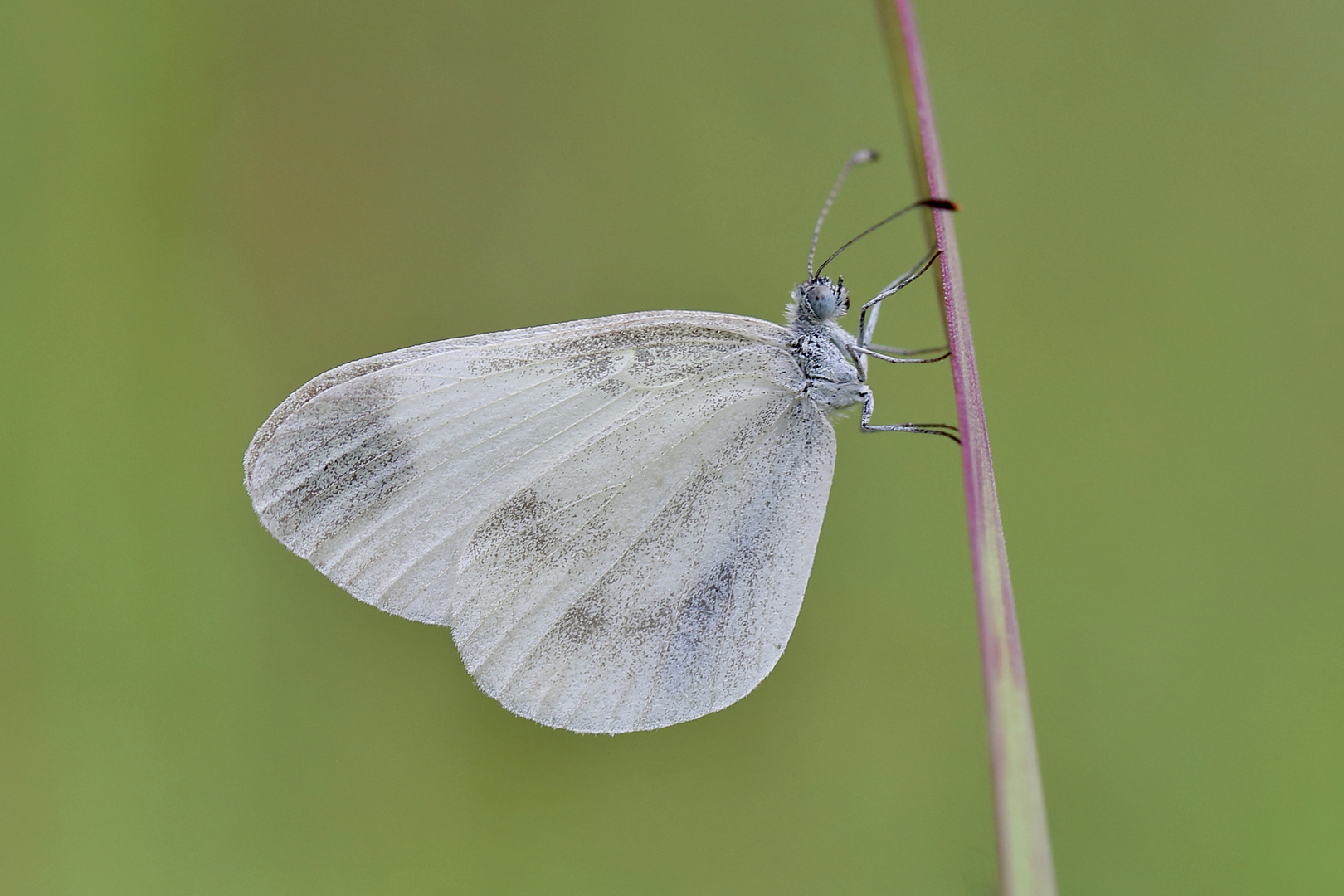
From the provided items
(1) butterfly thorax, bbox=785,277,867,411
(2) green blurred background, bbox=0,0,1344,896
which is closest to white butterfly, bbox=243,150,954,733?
(1) butterfly thorax, bbox=785,277,867,411

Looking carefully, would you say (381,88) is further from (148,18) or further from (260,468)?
(260,468)

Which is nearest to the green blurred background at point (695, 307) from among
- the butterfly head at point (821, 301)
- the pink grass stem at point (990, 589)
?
the butterfly head at point (821, 301)

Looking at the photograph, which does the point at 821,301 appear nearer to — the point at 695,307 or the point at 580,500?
the point at 580,500

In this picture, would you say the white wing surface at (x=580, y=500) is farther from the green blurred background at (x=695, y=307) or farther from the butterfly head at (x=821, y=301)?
the green blurred background at (x=695, y=307)

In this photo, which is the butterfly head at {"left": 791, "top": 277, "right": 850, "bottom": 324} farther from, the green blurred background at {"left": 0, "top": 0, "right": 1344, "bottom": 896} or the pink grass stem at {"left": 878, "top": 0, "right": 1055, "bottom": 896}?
the green blurred background at {"left": 0, "top": 0, "right": 1344, "bottom": 896}

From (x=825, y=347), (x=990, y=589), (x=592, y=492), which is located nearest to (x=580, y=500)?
(x=592, y=492)

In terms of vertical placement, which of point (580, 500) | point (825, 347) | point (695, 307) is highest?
point (695, 307)
